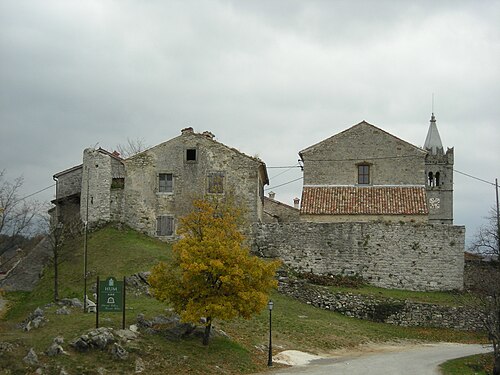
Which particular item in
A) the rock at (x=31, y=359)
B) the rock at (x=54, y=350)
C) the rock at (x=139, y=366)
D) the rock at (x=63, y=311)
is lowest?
the rock at (x=139, y=366)

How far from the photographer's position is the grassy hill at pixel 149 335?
24.8 m

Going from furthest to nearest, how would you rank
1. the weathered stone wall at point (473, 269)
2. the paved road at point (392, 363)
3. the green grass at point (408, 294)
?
the weathered stone wall at point (473, 269), the green grass at point (408, 294), the paved road at point (392, 363)

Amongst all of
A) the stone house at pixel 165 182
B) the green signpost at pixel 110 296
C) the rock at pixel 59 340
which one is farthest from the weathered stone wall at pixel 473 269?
the rock at pixel 59 340

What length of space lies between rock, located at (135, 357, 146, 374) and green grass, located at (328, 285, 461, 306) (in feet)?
59.3

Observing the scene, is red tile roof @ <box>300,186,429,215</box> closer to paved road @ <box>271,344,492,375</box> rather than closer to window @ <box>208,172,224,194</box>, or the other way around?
window @ <box>208,172,224,194</box>

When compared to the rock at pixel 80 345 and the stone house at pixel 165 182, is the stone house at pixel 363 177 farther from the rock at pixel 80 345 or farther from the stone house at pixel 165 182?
the rock at pixel 80 345

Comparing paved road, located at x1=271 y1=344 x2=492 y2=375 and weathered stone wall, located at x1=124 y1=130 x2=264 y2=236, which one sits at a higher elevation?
weathered stone wall, located at x1=124 y1=130 x2=264 y2=236

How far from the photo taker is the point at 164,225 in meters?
45.7

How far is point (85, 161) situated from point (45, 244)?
6094mm

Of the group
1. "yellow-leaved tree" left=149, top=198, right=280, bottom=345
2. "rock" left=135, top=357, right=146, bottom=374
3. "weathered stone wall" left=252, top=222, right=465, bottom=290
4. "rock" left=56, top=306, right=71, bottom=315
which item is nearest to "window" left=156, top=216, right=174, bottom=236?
"weathered stone wall" left=252, top=222, right=465, bottom=290

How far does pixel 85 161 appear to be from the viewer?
1806 inches

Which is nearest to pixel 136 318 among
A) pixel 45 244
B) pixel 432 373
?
pixel 432 373

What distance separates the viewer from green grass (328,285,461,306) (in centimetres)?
4019

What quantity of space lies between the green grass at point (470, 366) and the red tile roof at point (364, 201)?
15.3 metres
